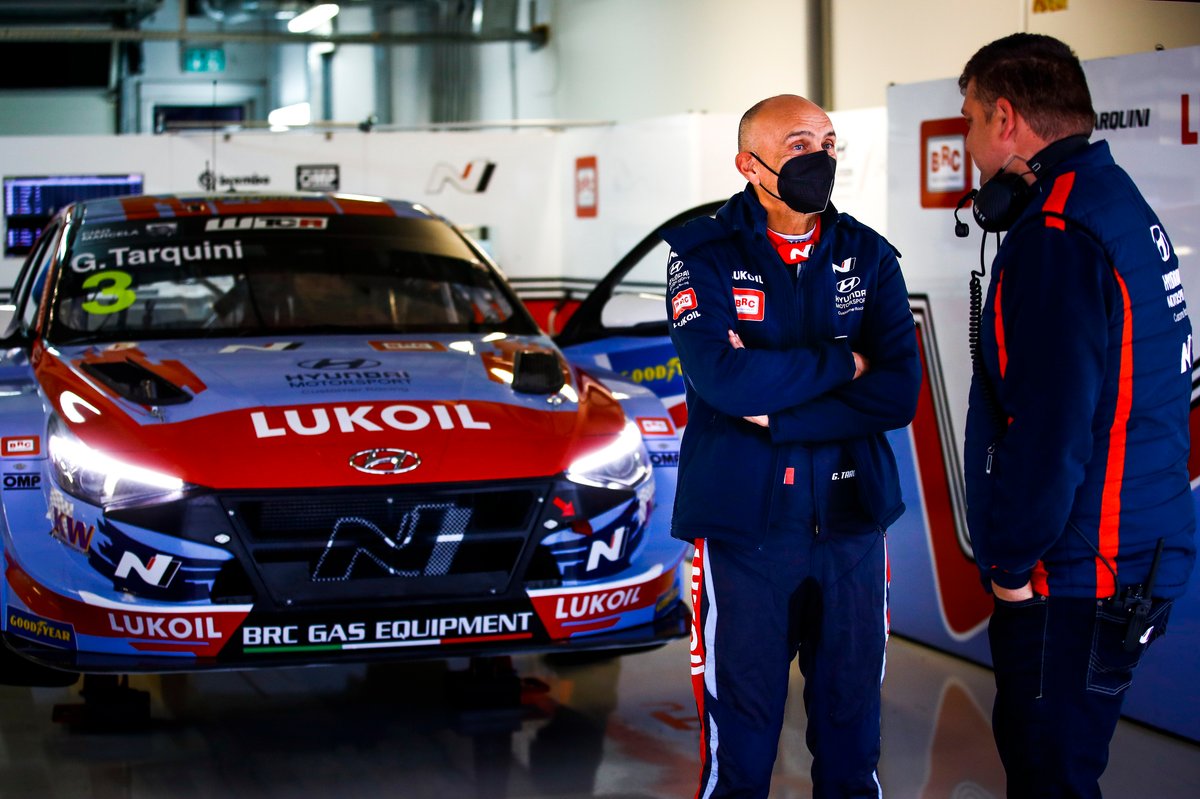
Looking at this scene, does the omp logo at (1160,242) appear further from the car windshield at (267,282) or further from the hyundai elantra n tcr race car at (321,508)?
the car windshield at (267,282)

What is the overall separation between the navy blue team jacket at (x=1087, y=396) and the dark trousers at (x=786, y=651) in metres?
0.36

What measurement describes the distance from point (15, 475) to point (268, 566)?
656 millimetres

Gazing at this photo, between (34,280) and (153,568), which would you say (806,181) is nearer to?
(153,568)

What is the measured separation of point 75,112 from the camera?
805 inches

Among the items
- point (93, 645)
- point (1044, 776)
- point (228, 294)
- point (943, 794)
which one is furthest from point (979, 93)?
point (228, 294)

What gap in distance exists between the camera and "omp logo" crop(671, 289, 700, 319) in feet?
8.49

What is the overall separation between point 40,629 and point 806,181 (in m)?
2.07

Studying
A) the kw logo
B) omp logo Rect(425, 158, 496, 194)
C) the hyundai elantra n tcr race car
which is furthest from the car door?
omp logo Rect(425, 158, 496, 194)

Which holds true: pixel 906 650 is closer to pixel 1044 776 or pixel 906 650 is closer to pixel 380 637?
pixel 380 637

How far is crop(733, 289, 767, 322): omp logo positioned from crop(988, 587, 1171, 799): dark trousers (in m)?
0.66

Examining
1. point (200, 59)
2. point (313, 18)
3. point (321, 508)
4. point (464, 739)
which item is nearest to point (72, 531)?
point (321, 508)

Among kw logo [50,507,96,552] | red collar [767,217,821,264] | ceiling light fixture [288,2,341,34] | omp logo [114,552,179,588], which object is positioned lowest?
omp logo [114,552,179,588]

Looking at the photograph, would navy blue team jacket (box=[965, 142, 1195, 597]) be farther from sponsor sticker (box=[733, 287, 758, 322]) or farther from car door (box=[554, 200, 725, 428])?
car door (box=[554, 200, 725, 428])

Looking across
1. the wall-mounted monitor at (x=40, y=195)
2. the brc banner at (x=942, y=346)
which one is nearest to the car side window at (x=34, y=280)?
the brc banner at (x=942, y=346)
